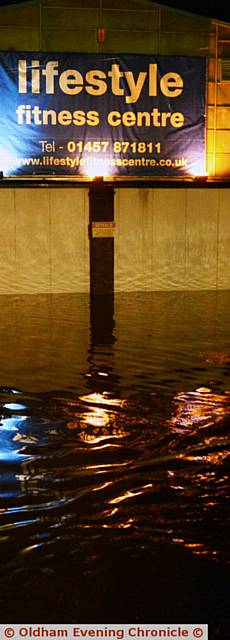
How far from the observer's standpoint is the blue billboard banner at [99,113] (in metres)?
17.6

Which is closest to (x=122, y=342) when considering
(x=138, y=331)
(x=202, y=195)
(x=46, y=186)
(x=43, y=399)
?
(x=138, y=331)

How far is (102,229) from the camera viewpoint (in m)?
18.9

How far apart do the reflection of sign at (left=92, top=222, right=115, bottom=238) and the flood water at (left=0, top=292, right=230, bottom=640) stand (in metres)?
6.76

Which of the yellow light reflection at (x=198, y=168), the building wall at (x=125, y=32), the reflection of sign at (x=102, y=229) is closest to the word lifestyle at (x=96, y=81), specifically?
the building wall at (x=125, y=32)

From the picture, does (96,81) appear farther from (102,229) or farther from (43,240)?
(43,240)

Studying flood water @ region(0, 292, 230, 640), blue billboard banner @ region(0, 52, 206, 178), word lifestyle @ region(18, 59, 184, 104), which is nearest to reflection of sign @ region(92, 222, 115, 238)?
blue billboard banner @ region(0, 52, 206, 178)

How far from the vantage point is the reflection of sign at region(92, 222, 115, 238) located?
18.9 meters

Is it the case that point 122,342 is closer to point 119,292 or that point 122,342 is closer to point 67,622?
point 119,292

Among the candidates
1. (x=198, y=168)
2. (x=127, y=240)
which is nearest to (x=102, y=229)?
(x=127, y=240)

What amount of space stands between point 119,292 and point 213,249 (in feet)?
8.59

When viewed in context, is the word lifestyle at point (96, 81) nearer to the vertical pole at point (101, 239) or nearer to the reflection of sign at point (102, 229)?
the vertical pole at point (101, 239)

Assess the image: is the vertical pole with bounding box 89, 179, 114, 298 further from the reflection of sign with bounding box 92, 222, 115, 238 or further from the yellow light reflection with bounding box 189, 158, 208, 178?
the yellow light reflection with bounding box 189, 158, 208, 178

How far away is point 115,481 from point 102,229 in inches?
516

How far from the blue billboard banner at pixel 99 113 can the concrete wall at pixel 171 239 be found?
1203 millimetres
